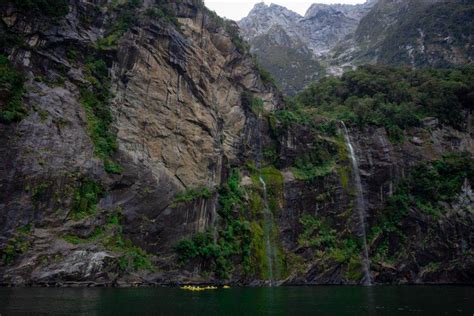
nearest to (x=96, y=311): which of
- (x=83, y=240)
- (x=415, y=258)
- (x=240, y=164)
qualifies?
(x=83, y=240)

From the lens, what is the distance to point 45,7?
112 feet

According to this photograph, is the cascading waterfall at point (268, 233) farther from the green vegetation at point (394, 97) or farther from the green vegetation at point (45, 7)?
the green vegetation at point (45, 7)

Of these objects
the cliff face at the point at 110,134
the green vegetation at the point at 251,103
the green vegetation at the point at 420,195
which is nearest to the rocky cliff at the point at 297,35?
the green vegetation at the point at 251,103

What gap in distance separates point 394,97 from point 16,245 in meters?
48.2

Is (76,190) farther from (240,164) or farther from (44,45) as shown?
(240,164)

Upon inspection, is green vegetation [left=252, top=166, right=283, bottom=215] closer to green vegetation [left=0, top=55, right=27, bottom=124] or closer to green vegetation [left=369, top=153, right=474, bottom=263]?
green vegetation [left=369, top=153, right=474, bottom=263]

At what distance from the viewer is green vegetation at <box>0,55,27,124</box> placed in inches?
1084

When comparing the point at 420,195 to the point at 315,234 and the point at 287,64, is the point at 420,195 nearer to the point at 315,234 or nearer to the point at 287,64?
the point at 315,234

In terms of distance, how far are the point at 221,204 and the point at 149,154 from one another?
847 centimetres

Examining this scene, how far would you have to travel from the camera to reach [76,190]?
2900 centimetres

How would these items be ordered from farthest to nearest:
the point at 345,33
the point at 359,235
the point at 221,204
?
1. the point at 345,33
2. the point at 359,235
3. the point at 221,204

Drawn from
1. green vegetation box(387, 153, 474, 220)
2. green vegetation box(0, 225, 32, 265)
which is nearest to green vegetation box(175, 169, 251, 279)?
green vegetation box(0, 225, 32, 265)

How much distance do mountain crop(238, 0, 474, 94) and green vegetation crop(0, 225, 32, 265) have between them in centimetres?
7482

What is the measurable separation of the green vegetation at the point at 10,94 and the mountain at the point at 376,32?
70988mm
